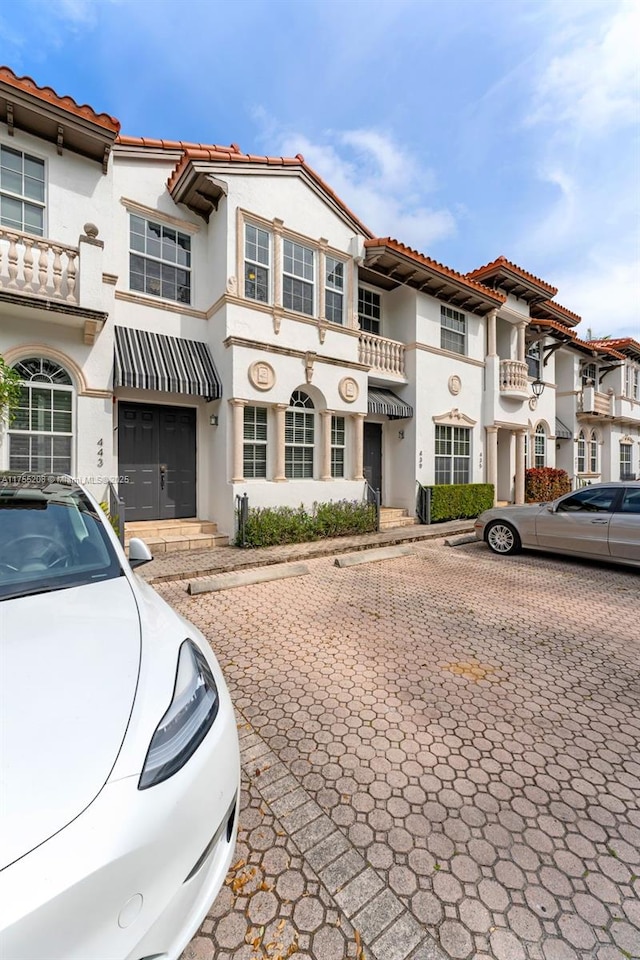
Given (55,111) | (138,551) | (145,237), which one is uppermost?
(55,111)

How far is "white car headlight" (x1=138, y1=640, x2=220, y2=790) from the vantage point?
1.35m

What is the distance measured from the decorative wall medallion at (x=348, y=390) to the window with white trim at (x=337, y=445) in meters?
0.63

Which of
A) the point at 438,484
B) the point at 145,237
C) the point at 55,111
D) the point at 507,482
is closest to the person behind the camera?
the point at 55,111

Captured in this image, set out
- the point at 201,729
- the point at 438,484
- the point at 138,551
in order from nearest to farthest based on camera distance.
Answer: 1. the point at 201,729
2. the point at 138,551
3. the point at 438,484

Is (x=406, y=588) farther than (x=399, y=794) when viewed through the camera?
Yes

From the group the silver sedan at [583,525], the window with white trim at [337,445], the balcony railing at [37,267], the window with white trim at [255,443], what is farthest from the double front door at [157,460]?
the silver sedan at [583,525]

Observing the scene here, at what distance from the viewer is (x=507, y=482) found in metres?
15.2

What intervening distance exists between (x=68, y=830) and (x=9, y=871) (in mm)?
132

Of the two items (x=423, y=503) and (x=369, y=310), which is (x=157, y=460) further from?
(x=369, y=310)

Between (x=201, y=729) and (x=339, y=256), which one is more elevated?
(x=339, y=256)

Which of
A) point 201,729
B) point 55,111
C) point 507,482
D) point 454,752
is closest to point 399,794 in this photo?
point 454,752

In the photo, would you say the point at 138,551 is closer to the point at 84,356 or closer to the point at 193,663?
the point at 193,663

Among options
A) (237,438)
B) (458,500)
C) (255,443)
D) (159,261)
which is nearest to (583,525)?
(458,500)

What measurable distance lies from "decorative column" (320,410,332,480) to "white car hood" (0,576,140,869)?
8009 mm
